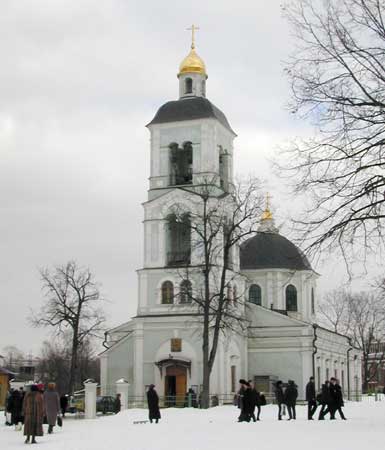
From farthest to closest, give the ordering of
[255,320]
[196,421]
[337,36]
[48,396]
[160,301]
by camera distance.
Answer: [255,320]
[160,301]
[196,421]
[48,396]
[337,36]

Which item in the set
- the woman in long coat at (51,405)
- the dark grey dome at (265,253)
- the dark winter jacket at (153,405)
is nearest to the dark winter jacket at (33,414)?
the woman in long coat at (51,405)

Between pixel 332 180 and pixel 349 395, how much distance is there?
44.0m

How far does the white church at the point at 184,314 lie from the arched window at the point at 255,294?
6.45m

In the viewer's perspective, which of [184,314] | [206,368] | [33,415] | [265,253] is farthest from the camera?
A: [265,253]

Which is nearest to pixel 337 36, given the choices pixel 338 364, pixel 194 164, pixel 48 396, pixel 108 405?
pixel 48 396

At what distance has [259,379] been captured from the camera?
163 ft

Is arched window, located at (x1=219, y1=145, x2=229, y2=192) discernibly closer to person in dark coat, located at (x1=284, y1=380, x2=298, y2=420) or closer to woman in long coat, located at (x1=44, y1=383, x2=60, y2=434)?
person in dark coat, located at (x1=284, y1=380, x2=298, y2=420)

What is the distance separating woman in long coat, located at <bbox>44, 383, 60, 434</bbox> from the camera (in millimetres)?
21781

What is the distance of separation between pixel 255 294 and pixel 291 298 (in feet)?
8.67

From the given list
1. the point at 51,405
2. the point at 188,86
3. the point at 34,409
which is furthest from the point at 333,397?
the point at 188,86

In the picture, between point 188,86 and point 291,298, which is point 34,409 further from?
point 291,298

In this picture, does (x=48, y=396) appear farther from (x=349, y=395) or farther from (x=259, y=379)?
(x=349, y=395)

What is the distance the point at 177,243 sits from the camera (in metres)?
48.3

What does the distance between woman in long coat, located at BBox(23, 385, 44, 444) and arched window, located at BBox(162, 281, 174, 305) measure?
2837 centimetres
